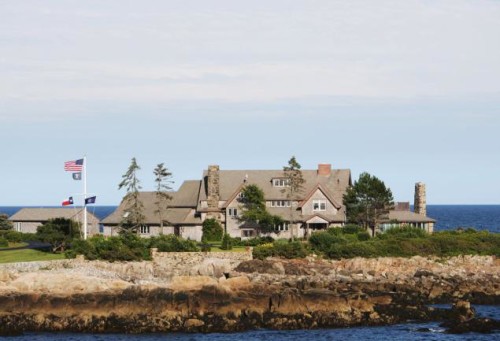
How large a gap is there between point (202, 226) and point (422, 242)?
24961mm

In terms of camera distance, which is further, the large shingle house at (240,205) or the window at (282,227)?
the window at (282,227)

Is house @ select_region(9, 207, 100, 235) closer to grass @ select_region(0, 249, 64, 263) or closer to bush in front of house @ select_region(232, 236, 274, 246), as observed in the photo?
bush in front of house @ select_region(232, 236, 274, 246)

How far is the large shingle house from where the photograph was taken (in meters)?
87.8

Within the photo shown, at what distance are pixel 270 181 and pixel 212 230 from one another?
356 inches

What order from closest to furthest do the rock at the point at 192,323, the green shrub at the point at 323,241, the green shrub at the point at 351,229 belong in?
the rock at the point at 192,323
the green shrub at the point at 323,241
the green shrub at the point at 351,229

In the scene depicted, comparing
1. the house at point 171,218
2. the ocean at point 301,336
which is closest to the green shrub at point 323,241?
the house at point 171,218

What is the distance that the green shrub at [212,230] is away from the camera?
8775cm

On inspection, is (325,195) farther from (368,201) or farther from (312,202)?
(368,201)

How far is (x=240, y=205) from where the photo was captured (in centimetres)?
8906

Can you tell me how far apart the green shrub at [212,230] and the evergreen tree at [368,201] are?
13369 mm

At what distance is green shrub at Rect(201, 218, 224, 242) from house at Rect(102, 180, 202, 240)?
134 cm

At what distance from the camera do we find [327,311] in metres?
51.2

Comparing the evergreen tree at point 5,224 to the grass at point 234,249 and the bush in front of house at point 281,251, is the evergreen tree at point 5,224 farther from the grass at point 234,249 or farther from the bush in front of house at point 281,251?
the bush in front of house at point 281,251

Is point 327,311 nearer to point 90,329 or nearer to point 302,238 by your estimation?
point 90,329
